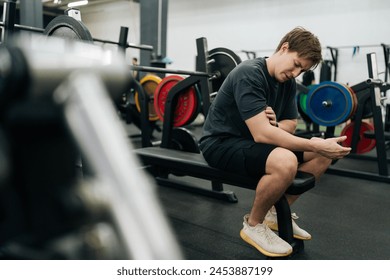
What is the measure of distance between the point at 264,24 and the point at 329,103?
4.23 meters

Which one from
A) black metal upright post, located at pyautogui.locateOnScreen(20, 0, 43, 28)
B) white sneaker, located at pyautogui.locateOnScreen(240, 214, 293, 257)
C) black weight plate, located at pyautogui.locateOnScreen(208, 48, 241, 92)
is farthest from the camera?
black metal upright post, located at pyautogui.locateOnScreen(20, 0, 43, 28)

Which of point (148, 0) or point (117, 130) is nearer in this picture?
point (117, 130)

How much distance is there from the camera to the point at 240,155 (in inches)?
59.2

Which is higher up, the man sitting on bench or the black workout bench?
the man sitting on bench

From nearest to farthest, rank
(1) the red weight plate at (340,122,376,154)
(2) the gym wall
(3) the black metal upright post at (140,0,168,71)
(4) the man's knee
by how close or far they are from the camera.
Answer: (4) the man's knee
(1) the red weight plate at (340,122,376,154)
(2) the gym wall
(3) the black metal upright post at (140,0,168,71)

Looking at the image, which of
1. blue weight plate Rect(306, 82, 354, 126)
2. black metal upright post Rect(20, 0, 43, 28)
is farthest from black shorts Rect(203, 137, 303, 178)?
black metal upright post Rect(20, 0, 43, 28)

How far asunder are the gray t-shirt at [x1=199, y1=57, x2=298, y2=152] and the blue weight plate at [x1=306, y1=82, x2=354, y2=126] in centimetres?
140

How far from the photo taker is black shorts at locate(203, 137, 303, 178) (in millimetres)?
1442

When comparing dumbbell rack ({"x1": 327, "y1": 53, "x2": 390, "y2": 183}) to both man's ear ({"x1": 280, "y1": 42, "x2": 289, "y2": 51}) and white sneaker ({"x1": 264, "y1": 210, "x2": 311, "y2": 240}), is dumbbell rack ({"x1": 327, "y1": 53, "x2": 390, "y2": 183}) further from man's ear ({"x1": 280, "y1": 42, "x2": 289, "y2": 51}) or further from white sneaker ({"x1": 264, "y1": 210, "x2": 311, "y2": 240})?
man's ear ({"x1": 280, "y1": 42, "x2": 289, "y2": 51})

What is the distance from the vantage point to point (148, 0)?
6074mm
